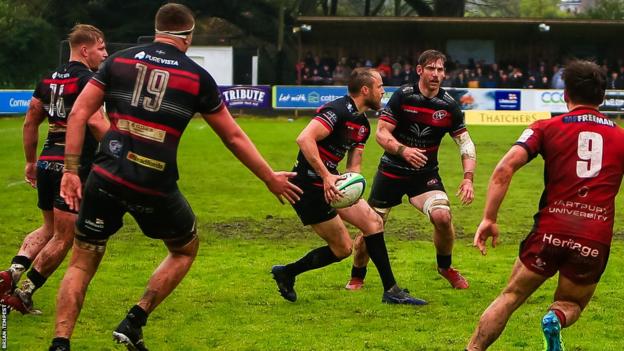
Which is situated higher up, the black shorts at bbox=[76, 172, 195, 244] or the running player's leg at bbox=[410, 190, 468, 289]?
the black shorts at bbox=[76, 172, 195, 244]

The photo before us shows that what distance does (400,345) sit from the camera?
744 centimetres

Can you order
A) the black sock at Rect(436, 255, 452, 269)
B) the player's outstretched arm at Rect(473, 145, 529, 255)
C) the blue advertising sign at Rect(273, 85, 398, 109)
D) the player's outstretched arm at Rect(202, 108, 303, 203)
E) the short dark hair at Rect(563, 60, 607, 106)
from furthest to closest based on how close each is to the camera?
the blue advertising sign at Rect(273, 85, 398, 109), the black sock at Rect(436, 255, 452, 269), the player's outstretched arm at Rect(202, 108, 303, 203), the short dark hair at Rect(563, 60, 607, 106), the player's outstretched arm at Rect(473, 145, 529, 255)

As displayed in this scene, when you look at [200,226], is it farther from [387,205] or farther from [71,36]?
[71,36]

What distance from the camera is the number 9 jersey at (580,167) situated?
6.13 metres

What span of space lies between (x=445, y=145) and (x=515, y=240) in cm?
1376

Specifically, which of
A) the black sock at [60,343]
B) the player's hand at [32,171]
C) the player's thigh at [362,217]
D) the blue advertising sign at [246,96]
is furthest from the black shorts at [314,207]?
the blue advertising sign at [246,96]

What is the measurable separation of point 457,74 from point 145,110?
3298 centimetres

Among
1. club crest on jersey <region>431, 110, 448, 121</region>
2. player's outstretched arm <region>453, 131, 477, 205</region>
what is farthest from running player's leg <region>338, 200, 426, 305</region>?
club crest on jersey <region>431, 110, 448, 121</region>

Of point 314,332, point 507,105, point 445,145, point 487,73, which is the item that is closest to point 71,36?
point 314,332

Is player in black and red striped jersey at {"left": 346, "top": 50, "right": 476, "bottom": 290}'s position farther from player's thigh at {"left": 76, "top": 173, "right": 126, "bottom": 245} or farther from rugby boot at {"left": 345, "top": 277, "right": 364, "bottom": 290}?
player's thigh at {"left": 76, "top": 173, "right": 126, "bottom": 245}

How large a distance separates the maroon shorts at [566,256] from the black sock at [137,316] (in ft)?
7.77

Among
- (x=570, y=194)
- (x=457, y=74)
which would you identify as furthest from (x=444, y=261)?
(x=457, y=74)

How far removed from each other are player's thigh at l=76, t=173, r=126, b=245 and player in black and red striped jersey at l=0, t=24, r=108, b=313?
1593mm

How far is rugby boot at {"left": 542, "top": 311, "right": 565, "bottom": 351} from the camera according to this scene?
5.97m
